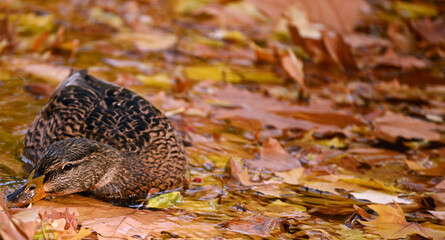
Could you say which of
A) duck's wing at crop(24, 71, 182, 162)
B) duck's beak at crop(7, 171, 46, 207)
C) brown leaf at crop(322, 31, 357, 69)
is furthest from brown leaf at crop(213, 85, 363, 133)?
duck's beak at crop(7, 171, 46, 207)

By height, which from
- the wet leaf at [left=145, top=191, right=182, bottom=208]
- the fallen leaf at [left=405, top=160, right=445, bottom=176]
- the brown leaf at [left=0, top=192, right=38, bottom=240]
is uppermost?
the brown leaf at [left=0, top=192, right=38, bottom=240]

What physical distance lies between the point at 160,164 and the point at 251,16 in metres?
5.88

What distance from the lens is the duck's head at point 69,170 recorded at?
4449 millimetres

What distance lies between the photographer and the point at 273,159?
19.4ft

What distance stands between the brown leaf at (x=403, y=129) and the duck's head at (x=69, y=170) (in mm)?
3005

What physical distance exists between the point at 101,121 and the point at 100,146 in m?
0.45

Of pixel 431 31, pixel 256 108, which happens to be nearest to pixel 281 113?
pixel 256 108

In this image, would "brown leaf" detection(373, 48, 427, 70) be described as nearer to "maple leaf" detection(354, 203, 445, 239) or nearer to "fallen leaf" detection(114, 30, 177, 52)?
"fallen leaf" detection(114, 30, 177, 52)

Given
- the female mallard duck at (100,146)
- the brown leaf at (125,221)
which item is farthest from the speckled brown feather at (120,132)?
the brown leaf at (125,221)

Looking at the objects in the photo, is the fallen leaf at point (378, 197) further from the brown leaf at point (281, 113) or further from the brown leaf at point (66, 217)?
the brown leaf at point (66, 217)

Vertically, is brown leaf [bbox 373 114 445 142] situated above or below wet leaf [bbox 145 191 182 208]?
above

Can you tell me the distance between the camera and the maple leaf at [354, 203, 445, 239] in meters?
4.58

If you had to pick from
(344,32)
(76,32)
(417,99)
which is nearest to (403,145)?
(417,99)

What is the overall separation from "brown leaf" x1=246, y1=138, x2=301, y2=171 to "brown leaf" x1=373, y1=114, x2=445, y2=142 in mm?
Answer: 1403
